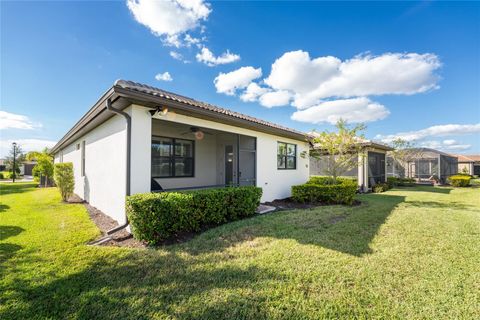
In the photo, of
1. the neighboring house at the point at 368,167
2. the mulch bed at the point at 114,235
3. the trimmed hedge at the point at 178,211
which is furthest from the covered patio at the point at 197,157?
the neighboring house at the point at 368,167

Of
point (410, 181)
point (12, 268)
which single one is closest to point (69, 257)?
point (12, 268)

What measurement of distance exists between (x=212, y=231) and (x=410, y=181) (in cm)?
2209

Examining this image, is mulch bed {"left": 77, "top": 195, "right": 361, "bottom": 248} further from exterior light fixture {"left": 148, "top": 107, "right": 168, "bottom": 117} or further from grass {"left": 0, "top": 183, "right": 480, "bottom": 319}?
exterior light fixture {"left": 148, "top": 107, "right": 168, "bottom": 117}

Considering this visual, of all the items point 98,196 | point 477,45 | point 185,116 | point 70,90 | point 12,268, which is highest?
point 477,45

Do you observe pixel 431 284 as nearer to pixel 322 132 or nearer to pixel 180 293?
pixel 180 293

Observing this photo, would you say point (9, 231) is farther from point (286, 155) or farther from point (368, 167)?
point (368, 167)

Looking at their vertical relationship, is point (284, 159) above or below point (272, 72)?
below

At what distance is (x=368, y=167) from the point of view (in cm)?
1544

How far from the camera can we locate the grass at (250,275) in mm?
2470

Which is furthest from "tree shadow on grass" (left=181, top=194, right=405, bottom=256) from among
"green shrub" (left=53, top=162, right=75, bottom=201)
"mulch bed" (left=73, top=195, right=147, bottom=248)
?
"green shrub" (left=53, top=162, right=75, bottom=201)

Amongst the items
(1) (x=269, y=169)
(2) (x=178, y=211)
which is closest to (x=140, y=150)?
(2) (x=178, y=211)

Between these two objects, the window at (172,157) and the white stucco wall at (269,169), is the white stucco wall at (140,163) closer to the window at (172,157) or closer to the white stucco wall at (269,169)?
the white stucco wall at (269,169)

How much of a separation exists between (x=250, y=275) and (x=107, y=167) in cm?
550

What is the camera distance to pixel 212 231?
5219 millimetres
